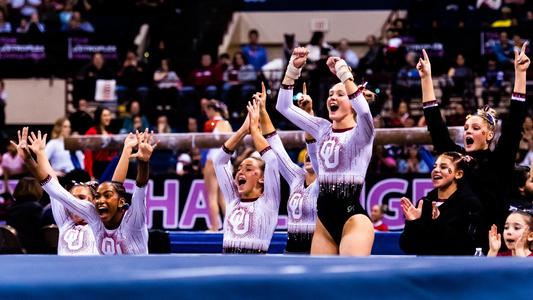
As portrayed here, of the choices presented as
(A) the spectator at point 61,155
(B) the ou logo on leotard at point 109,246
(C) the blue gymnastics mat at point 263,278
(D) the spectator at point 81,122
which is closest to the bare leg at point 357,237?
(B) the ou logo on leotard at point 109,246

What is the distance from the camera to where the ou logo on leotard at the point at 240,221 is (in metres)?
4.96

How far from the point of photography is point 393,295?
1.75 metres

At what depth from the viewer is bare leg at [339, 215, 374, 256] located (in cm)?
438

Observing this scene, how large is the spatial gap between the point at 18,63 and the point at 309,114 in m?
9.58

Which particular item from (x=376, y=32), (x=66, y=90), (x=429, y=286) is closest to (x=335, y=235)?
(x=429, y=286)

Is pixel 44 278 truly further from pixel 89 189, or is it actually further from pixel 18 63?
pixel 18 63

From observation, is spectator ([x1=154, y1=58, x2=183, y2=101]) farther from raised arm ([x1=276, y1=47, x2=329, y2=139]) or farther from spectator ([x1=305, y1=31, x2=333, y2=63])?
raised arm ([x1=276, y1=47, x2=329, y2=139])

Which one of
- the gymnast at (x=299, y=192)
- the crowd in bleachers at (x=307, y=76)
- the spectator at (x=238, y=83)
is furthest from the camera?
the spectator at (x=238, y=83)

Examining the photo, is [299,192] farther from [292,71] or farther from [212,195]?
[212,195]

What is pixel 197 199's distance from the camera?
8305 mm

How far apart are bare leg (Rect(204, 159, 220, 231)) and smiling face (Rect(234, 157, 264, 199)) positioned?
2.69m

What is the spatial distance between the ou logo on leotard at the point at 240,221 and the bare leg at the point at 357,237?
2.17 feet

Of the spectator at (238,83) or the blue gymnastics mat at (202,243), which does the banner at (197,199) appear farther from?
the spectator at (238,83)

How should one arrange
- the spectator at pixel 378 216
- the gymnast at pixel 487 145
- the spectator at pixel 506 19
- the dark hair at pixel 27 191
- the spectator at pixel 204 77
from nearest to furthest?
the gymnast at pixel 487 145 → the dark hair at pixel 27 191 → the spectator at pixel 378 216 → the spectator at pixel 204 77 → the spectator at pixel 506 19
